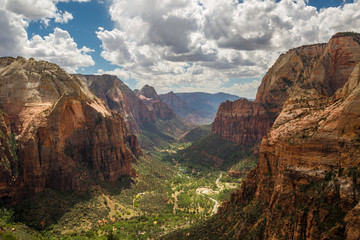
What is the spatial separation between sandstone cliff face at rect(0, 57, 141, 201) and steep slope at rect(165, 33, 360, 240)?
49.4m

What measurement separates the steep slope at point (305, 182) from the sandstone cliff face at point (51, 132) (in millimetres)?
49431

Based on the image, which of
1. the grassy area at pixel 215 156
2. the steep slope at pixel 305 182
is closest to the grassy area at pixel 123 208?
the grassy area at pixel 215 156

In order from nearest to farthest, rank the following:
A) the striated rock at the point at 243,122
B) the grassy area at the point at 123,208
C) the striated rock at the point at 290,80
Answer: the grassy area at the point at 123,208
the striated rock at the point at 290,80
the striated rock at the point at 243,122

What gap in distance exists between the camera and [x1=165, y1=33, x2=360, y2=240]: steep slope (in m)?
27.5

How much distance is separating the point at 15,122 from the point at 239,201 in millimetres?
74601

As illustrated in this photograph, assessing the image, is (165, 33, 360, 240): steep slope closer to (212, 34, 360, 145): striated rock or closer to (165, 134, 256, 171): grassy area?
(212, 34, 360, 145): striated rock

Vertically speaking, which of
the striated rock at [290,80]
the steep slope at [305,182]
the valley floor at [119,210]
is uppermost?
the striated rock at [290,80]

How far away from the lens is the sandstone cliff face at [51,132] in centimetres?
6562

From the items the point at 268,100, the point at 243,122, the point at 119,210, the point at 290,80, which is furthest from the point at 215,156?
the point at 119,210

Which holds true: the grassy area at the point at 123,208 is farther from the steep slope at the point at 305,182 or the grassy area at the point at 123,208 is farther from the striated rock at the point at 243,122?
the striated rock at the point at 243,122

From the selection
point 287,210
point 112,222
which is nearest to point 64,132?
point 112,222

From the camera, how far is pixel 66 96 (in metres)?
79.4

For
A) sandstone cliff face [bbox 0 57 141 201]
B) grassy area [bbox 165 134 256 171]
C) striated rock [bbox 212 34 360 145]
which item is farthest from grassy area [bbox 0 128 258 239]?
striated rock [bbox 212 34 360 145]

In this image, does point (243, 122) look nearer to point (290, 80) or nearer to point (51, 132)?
point (290, 80)
